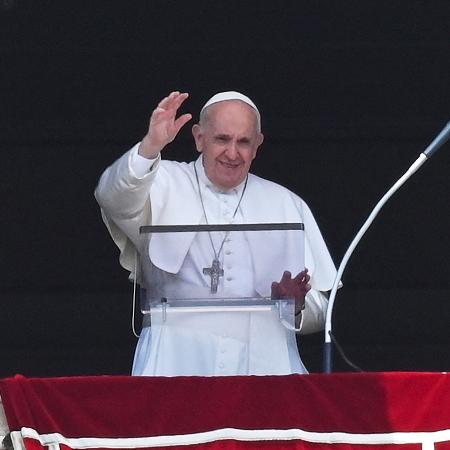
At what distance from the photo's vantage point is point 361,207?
20.4 feet

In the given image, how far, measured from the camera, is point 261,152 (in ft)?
20.5

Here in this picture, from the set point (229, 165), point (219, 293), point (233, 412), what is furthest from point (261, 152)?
point (233, 412)

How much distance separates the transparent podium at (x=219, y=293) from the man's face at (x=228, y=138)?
1.02 feet

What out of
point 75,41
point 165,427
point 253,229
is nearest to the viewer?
point 165,427

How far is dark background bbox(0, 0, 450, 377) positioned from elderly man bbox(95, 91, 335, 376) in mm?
1285

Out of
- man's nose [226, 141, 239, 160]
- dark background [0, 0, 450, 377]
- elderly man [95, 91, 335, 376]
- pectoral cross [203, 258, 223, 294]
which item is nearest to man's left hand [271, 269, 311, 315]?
elderly man [95, 91, 335, 376]

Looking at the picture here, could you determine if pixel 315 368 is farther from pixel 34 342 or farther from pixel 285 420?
pixel 285 420

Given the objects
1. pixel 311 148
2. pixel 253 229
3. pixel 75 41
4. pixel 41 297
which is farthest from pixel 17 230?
pixel 253 229

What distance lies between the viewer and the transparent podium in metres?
4.38

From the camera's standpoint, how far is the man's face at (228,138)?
4.68 m

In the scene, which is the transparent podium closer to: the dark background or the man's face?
the man's face

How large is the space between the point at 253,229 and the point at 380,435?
0.78 metres

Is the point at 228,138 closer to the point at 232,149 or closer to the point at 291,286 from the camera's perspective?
the point at 232,149

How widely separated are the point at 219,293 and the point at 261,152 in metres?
1.90
